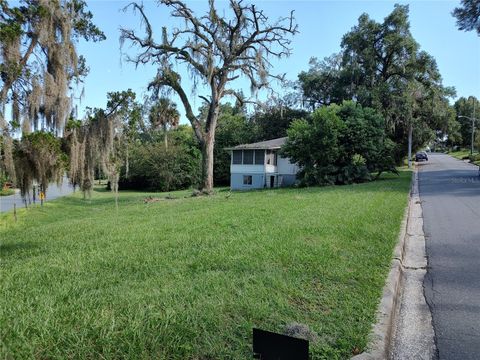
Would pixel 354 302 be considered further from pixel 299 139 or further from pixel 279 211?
pixel 299 139

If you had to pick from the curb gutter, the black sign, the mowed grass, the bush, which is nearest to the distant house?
the bush

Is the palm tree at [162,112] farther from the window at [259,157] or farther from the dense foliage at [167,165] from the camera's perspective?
the dense foliage at [167,165]

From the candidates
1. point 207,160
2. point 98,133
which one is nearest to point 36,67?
point 98,133

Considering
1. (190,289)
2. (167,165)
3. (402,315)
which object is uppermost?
(167,165)

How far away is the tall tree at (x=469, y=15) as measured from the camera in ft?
75.6

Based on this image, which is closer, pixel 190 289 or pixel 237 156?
pixel 190 289

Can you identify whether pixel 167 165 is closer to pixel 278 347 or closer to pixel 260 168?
pixel 260 168

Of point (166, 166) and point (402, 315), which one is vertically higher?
point (166, 166)

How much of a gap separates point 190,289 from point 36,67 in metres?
3.89

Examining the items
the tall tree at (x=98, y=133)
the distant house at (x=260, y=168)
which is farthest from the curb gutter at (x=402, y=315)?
the distant house at (x=260, y=168)

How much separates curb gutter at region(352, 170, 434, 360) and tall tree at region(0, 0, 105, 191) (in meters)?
5.09

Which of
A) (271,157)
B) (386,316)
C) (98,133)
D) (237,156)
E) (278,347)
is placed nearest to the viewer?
(278,347)

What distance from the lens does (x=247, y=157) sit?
33125 millimetres

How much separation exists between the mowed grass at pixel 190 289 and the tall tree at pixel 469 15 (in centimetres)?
2124
